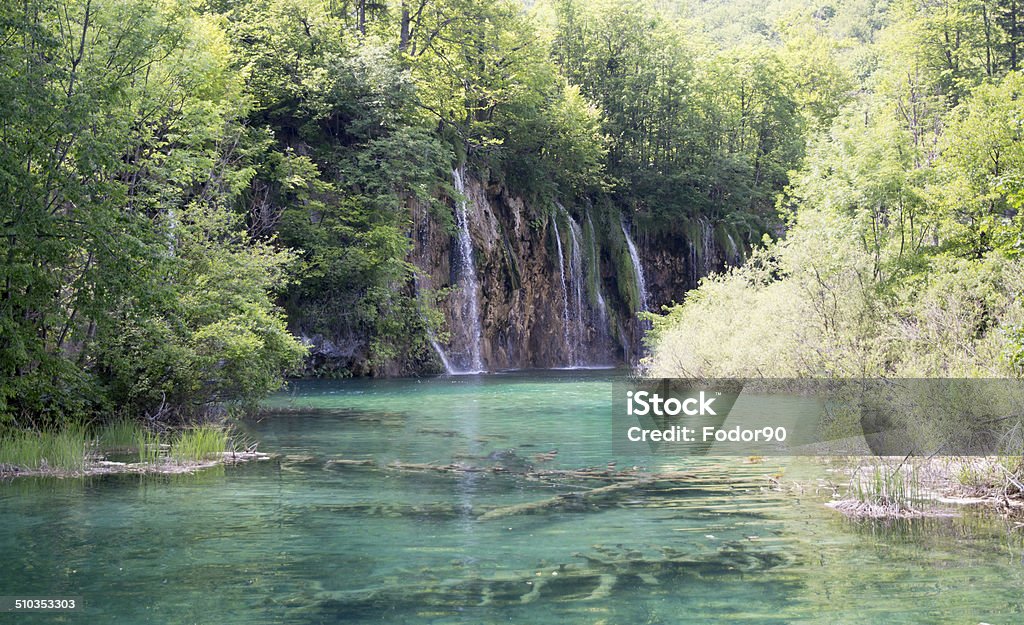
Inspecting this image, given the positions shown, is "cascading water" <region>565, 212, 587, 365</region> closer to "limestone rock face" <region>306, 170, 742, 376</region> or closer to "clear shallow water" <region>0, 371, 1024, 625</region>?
"limestone rock face" <region>306, 170, 742, 376</region>

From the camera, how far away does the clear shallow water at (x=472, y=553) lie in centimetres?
748

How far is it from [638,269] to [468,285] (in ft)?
36.5

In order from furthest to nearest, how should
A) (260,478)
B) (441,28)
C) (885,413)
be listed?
(441,28) → (885,413) → (260,478)

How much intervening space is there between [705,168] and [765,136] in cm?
788

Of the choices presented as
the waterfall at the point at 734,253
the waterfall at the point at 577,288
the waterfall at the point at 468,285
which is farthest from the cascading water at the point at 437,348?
the waterfall at the point at 734,253

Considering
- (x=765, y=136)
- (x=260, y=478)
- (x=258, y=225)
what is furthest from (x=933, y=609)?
(x=765, y=136)

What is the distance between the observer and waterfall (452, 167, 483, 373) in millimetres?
41781

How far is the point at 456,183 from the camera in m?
42.2

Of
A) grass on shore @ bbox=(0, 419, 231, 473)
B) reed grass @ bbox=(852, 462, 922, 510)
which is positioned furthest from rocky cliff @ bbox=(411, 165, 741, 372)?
reed grass @ bbox=(852, 462, 922, 510)

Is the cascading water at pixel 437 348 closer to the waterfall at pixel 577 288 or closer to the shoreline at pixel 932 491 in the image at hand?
the waterfall at pixel 577 288

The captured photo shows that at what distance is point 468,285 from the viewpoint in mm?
42281

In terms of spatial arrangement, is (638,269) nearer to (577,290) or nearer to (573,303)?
(577,290)

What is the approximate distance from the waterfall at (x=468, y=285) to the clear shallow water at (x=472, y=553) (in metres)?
27.2

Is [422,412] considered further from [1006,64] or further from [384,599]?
[1006,64]
